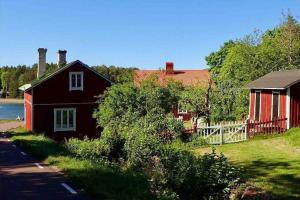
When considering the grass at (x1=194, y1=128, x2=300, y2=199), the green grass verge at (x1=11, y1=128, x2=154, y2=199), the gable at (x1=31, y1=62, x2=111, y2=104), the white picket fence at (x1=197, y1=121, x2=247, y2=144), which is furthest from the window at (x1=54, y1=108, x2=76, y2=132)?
the green grass verge at (x1=11, y1=128, x2=154, y2=199)

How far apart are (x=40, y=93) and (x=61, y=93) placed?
1.74m

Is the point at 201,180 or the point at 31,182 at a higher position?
the point at 201,180

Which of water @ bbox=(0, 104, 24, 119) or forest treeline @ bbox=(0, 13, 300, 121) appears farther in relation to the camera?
water @ bbox=(0, 104, 24, 119)

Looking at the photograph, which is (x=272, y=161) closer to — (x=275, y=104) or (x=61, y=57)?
(x=275, y=104)

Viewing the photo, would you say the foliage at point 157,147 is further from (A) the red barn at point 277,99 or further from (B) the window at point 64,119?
(A) the red barn at point 277,99

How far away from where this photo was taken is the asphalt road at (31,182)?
39.8 feet

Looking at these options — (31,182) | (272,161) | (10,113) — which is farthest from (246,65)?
(10,113)

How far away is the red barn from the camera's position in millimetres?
27531

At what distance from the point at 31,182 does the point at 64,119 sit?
24620 millimetres

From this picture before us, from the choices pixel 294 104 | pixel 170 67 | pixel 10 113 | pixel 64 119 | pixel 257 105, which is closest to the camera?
Result: pixel 294 104

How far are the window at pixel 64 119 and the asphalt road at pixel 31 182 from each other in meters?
17.9

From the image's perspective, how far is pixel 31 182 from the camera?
1422 cm

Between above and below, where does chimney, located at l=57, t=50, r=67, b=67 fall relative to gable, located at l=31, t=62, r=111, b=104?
above

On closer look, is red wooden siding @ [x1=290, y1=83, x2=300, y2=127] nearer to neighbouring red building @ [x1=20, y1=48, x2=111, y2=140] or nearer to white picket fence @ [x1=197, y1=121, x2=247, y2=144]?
white picket fence @ [x1=197, y1=121, x2=247, y2=144]
